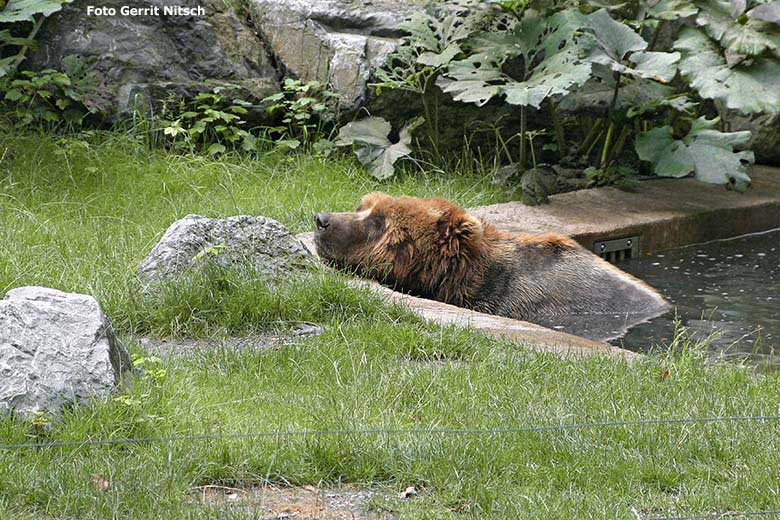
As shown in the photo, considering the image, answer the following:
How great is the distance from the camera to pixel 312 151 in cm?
959

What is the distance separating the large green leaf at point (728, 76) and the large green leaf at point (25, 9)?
499cm

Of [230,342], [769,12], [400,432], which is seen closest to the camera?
[400,432]

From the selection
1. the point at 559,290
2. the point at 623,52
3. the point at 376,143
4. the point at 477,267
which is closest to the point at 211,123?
the point at 376,143

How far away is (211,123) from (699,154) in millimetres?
4126

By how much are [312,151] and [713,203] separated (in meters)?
3.38

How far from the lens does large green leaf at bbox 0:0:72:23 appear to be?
8609 mm

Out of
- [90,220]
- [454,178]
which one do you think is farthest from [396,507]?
[454,178]

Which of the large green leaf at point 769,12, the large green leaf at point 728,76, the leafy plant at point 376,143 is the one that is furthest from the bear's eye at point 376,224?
the large green leaf at point 769,12

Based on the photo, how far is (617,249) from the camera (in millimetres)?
8156

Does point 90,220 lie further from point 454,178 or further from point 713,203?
point 713,203

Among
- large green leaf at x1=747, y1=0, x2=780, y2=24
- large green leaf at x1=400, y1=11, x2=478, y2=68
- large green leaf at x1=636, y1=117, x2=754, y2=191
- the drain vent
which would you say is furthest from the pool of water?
large green leaf at x1=747, y1=0, x2=780, y2=24

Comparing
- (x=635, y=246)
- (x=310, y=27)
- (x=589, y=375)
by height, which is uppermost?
(x=310, y=27)

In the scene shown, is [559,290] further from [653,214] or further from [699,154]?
[699,154]

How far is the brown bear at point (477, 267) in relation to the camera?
21.1ft
